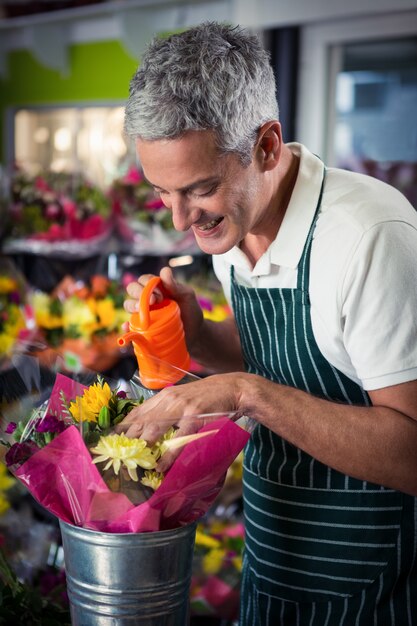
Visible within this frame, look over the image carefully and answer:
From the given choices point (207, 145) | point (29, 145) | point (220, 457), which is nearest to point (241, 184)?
point (207, 145)

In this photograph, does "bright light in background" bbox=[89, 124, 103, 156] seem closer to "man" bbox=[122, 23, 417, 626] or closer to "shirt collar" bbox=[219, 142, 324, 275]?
"man" bbox=[122, 23, 417, 626]

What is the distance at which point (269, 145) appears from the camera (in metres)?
1.43

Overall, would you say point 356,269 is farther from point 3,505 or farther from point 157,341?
point 3,505

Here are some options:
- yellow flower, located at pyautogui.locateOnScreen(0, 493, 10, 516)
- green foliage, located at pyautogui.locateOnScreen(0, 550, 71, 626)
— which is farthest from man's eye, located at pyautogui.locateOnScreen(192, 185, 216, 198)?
yellow flower, located at pyautogui.locateOnScreen(0, 493, 10, 516)

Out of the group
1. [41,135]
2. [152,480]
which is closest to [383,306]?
[152,480]

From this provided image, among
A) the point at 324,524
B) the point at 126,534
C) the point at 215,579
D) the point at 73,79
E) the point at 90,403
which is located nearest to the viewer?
the point at 126,534

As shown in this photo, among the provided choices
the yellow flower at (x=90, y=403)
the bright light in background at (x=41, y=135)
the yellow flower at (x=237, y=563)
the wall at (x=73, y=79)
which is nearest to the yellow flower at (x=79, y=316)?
the yellow flower at (x=237, y=563)

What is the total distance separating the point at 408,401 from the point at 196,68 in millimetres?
596

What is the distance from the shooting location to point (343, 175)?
5.06 ft

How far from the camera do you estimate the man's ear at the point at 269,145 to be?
1398mm

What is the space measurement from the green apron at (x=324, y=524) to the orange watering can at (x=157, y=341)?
172mm

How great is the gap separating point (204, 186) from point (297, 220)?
234mm

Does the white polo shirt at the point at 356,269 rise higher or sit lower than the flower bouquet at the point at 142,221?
higher

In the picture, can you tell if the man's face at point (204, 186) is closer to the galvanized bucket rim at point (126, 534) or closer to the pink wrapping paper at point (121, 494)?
the pink wrapping paper at point (121, 494)
